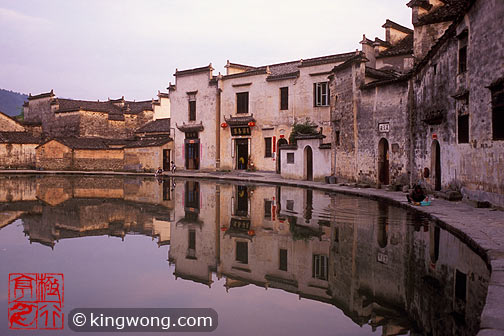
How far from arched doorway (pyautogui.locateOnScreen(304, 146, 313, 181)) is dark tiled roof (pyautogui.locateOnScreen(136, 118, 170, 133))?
806 inches

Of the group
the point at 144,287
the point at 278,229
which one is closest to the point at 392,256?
the point at 278,229

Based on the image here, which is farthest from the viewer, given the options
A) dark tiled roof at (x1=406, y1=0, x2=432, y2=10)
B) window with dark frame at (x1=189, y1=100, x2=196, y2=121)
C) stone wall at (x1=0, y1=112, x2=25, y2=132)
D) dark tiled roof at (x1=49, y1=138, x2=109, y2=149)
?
stone wall at (x1=0, y1=112, x2=25, y2=132)

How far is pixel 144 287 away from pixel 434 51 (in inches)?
541

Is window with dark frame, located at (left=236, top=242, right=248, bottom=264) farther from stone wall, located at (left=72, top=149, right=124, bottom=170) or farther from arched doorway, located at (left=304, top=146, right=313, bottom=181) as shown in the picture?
stone wall, located at (left=72, top=149, right=124, bottom=170)

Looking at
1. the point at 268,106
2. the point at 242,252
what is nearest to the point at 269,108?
the point at 268,106

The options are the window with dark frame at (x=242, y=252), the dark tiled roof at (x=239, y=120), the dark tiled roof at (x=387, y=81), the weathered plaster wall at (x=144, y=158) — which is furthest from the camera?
the weathered plaster wall at (x=144, y=158)

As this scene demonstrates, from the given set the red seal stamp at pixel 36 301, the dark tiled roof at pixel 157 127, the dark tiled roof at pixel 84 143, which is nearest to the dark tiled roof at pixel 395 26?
the dark tiled roof at pixel 157 127

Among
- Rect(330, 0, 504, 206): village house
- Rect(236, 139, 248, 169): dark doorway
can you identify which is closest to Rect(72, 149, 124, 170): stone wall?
Rect(236, 139, 248, 169): dark doorway

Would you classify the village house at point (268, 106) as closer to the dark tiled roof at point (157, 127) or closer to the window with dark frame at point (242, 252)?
the dark tiled roof at point (157, 127)

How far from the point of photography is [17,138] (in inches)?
1727

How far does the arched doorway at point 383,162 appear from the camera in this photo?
18.7m

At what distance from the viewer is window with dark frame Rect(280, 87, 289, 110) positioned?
3076cm

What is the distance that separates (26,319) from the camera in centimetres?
420

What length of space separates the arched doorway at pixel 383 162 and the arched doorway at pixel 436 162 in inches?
131
